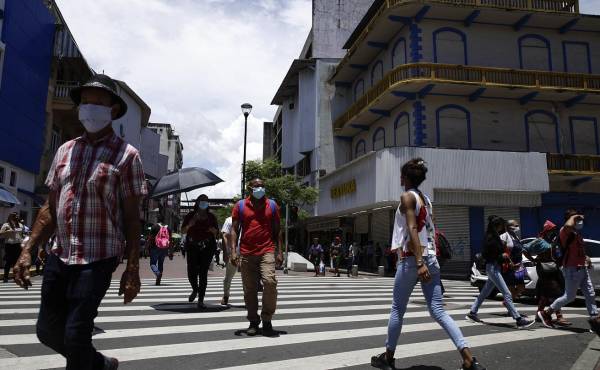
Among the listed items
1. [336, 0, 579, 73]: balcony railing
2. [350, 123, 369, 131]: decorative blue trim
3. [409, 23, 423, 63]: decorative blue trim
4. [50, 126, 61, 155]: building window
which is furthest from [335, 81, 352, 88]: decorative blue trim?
[50, 126, 61, 155]: building window

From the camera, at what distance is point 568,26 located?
80.9 feet

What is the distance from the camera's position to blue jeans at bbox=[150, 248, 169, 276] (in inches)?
468

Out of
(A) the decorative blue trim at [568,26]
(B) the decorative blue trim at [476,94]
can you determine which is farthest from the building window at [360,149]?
(A) the decorative blue trim at [568,26]

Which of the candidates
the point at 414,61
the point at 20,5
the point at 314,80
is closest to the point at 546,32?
the point at 414,61

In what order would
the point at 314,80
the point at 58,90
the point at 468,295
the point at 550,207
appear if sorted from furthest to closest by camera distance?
the point at 314,80 < the point at 58,90 < the point at 550,207 < the point at 468,295

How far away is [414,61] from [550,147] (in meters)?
8.23

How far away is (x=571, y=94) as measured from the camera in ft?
76.9

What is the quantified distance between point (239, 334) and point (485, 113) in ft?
71.0

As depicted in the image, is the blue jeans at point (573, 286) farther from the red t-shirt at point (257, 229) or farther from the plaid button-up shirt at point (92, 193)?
the plaid button-up shirt at point (92, 193)

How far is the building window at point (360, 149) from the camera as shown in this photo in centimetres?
3021

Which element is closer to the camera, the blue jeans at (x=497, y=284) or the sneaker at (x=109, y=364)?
the sneaker at (x=109, y=364)

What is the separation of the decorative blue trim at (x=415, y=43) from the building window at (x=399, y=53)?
2.88 feet

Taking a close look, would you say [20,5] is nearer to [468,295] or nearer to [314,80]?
[314,80]

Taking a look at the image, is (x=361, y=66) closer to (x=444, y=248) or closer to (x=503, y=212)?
(x=503, y=212)
